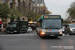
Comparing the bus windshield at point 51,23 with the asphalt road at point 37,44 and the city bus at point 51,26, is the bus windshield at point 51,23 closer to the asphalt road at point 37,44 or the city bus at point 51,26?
the city bus at point 51,26

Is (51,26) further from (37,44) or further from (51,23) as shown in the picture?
(37,44)

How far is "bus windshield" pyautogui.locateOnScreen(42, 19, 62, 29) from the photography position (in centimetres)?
1662

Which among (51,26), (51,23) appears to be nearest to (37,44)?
(51,26)

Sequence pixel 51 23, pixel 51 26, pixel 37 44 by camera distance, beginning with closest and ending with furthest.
Result: pixel 37 44, pixel 51 26, pixel 51 23

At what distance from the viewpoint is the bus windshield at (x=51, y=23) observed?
1662 cm

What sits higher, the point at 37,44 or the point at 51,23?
the point at 51,23

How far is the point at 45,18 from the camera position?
671 inches

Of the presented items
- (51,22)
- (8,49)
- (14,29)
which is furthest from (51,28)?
(14,29)

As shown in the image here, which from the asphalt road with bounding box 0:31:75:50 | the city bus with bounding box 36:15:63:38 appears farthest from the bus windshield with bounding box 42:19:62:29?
the asphalt road with bounding box 0:31:75:50

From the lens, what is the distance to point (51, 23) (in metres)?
16.8

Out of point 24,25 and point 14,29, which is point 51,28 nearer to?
point 14,29

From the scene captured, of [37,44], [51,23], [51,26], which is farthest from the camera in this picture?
[51,23]

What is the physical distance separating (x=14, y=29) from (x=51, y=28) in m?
16.9

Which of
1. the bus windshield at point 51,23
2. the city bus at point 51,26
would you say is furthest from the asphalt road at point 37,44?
the bus windshield at point 51,23
